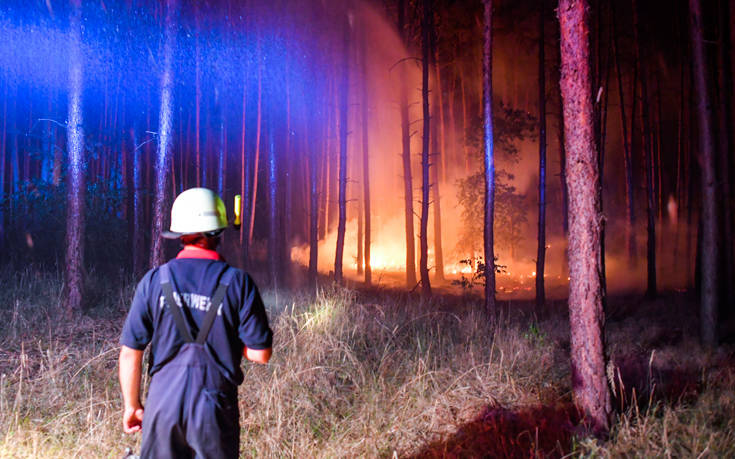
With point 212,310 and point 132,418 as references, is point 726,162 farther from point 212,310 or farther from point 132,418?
point 132,418

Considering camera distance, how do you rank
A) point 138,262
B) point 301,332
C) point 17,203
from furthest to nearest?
1. point 17,203
2. point 138,262
3. point 301,332

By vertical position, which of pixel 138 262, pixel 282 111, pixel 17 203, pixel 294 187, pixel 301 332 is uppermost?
pixel 282 111

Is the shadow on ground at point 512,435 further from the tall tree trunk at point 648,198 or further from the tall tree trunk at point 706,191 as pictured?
the tall tree trunk at point 648,198

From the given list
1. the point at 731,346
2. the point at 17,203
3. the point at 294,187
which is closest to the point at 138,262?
the point at 17,203

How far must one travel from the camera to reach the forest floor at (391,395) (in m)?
4.15

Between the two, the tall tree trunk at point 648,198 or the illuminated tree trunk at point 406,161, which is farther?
the illuminated tree trunk at point 406,161

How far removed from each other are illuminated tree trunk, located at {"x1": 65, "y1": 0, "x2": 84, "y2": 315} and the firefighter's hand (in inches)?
314

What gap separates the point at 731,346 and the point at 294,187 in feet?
99.6

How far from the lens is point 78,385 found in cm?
539

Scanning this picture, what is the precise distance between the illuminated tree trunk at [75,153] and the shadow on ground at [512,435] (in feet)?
27.1

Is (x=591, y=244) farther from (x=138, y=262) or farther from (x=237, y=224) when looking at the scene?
(x=138, y=262)

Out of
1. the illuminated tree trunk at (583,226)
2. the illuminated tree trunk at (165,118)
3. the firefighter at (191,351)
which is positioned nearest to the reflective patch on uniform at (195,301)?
the firefighter at (191,351)

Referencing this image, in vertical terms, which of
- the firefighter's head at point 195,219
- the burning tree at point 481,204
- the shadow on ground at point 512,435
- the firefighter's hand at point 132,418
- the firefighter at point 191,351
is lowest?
the shadow on ground at point 512,435

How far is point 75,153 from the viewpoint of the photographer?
31.4 feet
